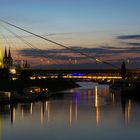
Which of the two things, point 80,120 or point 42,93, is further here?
point 42,93

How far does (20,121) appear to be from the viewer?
2475 centimetres

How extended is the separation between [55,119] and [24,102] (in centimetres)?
1189

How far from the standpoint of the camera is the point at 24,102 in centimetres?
3766

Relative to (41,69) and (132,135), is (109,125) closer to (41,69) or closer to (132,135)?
(132,135)

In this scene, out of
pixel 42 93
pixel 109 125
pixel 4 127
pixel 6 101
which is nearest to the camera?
pixel 4 127

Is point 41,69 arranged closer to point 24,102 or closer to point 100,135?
point 24,102

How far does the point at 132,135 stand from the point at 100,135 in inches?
51.0

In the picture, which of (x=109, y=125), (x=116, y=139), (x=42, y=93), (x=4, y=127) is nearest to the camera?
(x=116, y=139)

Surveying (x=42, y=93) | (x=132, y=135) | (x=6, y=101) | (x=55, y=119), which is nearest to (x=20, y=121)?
(x=55, y=119)

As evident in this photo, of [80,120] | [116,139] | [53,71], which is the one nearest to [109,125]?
[80,120]

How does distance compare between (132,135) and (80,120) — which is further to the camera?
(80,120)

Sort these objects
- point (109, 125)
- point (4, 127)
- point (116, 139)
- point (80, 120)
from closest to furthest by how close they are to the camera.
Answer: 1. point (116, 139)
2. point (4, 127)
3. point (109, 125)
4. point (80, 120)

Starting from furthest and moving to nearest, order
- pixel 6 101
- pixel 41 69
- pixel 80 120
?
pixel 41 69
pixel 6 101
pixel 80 120

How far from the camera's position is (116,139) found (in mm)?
19328
